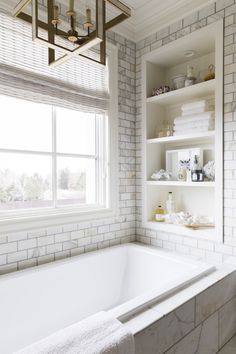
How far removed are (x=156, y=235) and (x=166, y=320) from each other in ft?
3.94

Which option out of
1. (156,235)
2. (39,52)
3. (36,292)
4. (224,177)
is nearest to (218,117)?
(224,177)

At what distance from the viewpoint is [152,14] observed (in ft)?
7.57

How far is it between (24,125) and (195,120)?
55.7 inches

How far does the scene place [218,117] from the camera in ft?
6.55

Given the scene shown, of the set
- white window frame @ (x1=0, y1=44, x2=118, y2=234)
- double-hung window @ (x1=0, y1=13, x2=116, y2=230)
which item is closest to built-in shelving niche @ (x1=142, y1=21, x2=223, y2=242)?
white window frame @ (x1=0, y1=44, x2=118, y2=234)

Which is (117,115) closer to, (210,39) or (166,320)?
(210,39)

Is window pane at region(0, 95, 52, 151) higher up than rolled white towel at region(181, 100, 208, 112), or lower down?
lower down

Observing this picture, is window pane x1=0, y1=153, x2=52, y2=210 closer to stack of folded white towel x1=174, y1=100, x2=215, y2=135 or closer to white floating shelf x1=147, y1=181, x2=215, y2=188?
white floating shelf x1=147, y1=181, x2=215, y2=188

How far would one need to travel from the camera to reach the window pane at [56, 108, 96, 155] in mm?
2236

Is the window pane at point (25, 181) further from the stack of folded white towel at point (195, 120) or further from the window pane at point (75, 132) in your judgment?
the stack of folded white towel at point (195, 120)

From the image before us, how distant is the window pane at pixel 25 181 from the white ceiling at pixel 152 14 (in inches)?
50.4

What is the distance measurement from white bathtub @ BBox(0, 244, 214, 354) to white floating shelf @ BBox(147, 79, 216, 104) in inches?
55.1

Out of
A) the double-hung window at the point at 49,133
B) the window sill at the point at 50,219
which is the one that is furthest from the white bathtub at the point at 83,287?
the double-hung window at the point at 49,133

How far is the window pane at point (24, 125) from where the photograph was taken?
194 centimetres
